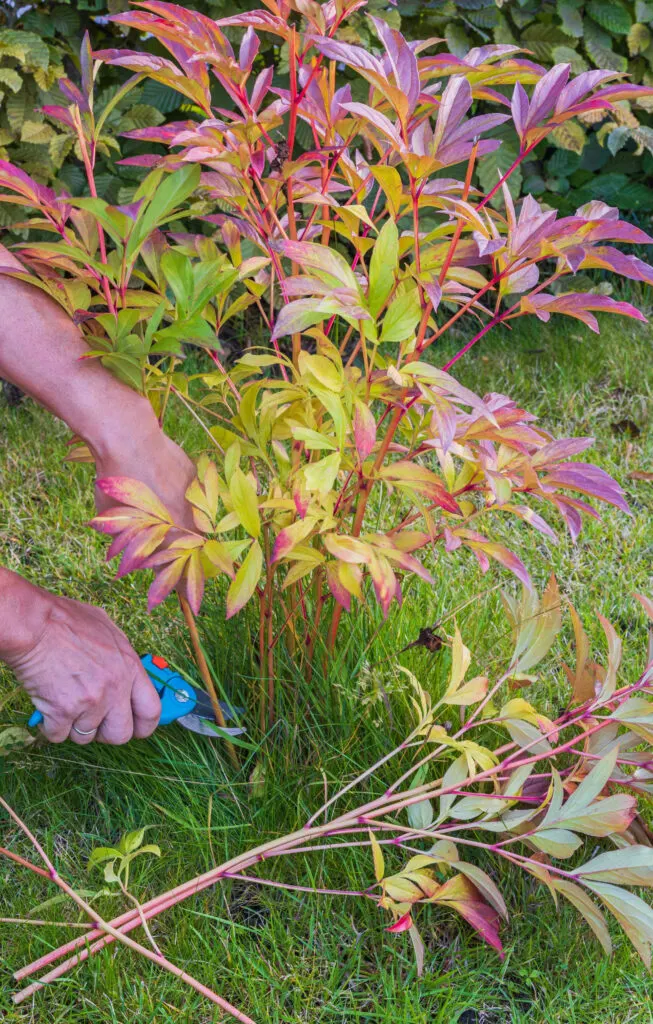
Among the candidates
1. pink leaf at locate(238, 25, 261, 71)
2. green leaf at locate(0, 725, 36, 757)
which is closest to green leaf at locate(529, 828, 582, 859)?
green leaf at locate(0, 725, 36, 757)

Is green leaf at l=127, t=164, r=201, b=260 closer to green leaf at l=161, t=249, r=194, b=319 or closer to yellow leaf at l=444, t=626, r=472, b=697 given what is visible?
green leaf at l=161, t=249, r=194, b=319

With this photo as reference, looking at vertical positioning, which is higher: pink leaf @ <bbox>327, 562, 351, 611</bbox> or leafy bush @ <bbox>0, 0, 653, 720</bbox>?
leafy bush @ <bbox>0, 0, 653, 720</bbox>

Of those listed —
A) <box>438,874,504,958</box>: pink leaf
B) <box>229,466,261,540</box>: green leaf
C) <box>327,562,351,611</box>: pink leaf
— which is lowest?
<box>438,874,504,958</box>: pink leaf

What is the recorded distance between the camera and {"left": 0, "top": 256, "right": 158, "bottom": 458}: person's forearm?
132 cm

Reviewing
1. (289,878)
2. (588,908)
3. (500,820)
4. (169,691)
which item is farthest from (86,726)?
(588,908)

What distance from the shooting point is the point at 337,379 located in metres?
1.17

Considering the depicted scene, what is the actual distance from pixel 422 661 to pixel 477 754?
0.39 meters

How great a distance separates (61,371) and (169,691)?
0.57 meters

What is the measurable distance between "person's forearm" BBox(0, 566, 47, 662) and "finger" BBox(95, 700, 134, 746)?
174 millimetres

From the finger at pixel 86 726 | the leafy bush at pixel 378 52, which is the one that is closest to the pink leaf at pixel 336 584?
the finger at pixel 86 726

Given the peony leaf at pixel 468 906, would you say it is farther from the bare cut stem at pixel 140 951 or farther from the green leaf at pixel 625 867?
the bare cut stem at pixel 140 951

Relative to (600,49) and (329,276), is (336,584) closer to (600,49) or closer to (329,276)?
(329,276)

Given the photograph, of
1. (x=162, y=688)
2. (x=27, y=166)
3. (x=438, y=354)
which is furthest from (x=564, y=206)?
(x=162, y=688)

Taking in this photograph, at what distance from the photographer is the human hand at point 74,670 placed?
1398mm
